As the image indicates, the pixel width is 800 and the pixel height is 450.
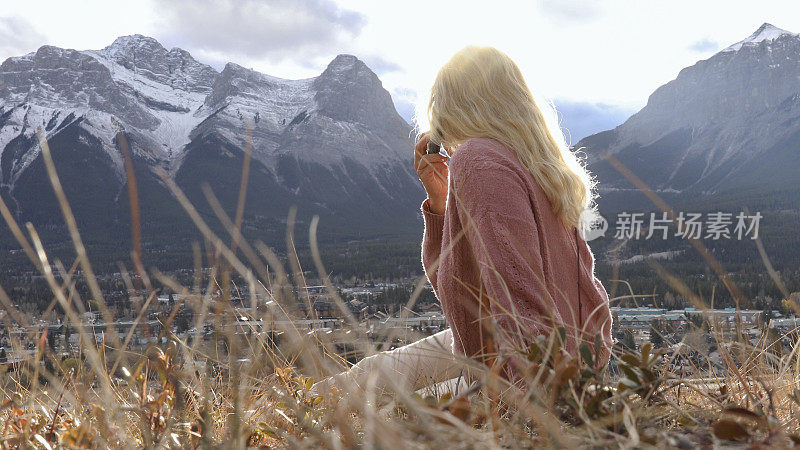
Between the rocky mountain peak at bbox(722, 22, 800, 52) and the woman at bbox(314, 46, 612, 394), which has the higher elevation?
the rocky mountain peak at bbox(722, 22, 800, 52)

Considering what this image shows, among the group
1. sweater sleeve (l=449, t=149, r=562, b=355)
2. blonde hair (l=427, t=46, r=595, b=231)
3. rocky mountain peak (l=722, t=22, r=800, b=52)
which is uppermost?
rocky mountain peak (l=722, t=22, r=800, b=52)

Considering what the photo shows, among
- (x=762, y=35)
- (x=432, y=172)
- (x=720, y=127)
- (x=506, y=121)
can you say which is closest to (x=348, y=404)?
(x=506, y=121)

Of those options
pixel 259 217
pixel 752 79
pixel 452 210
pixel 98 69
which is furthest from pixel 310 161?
pixel 452 210

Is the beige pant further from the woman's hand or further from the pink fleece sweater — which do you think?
the woman's hand

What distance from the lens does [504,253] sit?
1269mm

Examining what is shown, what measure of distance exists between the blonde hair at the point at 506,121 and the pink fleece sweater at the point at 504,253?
0.05 meters

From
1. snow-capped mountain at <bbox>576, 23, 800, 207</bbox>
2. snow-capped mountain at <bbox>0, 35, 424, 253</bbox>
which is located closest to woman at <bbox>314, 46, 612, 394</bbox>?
snow-capped mountain at <bbox>0, 35, 424, 253</bbox>

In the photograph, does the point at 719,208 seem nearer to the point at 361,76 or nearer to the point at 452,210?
the point at 452,210

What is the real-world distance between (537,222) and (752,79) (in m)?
127

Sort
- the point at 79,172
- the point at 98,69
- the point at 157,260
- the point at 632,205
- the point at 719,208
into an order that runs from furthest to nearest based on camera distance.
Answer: the point at 98,69
the point at 79,172
the point at 632,205
the point at 719,208
the point at 157,260

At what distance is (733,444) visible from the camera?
567 mm

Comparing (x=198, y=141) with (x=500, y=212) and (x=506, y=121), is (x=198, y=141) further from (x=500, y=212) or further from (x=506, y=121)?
(x=500, y=212)

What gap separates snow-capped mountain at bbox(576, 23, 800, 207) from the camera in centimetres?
8656

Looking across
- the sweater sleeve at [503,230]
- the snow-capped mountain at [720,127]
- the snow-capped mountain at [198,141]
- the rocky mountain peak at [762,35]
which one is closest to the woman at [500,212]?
the sweater sleeve at [503,230]
